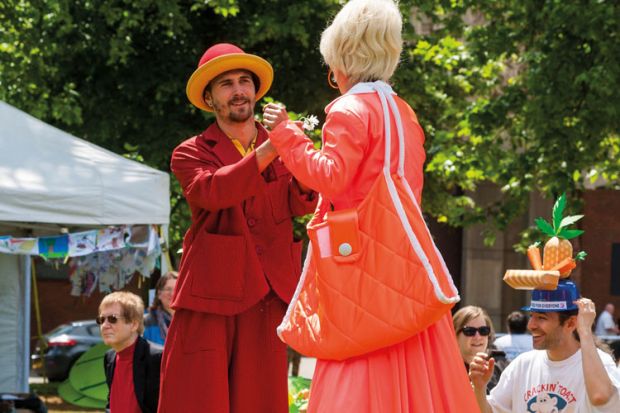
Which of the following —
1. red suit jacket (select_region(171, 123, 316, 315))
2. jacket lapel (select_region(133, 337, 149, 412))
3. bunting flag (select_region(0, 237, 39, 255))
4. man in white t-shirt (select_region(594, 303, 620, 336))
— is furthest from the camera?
man in white t-shirt (select_region(594, 303, 620, 336))

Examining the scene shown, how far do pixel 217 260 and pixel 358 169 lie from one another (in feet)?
3.17

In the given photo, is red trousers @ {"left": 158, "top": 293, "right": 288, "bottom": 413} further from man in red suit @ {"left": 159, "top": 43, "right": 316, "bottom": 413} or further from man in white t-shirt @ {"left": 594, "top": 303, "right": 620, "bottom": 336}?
man in white t-shirt @ {"left": 594, "top": 303, "right": 620, "bottom": 336}

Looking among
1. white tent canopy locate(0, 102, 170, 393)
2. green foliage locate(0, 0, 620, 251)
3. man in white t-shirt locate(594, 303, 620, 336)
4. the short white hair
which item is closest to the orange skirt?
the short white hair

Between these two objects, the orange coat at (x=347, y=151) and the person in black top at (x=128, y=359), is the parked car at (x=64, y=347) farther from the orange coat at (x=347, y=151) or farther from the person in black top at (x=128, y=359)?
the orange coat at (x=347, y=151)

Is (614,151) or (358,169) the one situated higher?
(614,151)

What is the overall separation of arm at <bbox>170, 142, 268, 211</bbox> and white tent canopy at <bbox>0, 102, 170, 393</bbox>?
3101mm

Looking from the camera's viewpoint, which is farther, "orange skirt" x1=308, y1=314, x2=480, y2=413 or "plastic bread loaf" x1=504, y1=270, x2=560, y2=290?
"plastic bread loaf" x1=504, y1=270, x2=560, y2=290

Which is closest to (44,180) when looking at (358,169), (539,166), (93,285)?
(93,285)

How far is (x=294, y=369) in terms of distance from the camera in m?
16.6

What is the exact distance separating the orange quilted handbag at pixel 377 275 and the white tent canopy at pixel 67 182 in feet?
13.7

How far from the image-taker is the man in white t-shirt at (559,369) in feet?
15.8

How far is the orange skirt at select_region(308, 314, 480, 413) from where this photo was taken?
3.84 metres

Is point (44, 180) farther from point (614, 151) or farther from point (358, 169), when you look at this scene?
point (614, 151)

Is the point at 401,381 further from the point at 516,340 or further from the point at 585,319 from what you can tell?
the point at 516,340
